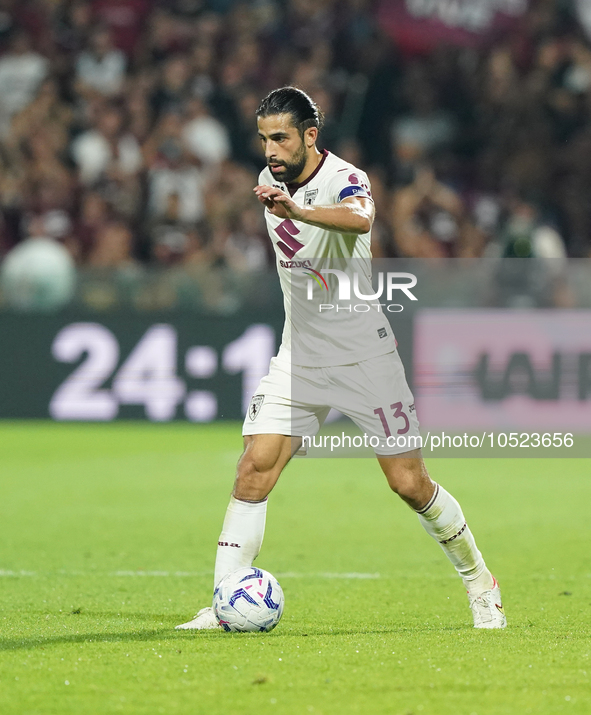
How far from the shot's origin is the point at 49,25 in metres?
15.6

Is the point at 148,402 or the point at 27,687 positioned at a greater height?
the point at 27,687

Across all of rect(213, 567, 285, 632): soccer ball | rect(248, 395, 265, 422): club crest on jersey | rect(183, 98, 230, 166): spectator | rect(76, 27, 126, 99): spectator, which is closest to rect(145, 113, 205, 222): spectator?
rect(183, 98, 230, 166): spectator

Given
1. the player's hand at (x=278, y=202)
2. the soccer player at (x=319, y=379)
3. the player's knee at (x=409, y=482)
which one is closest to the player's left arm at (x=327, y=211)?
the player's hand at (x=278, y=202)

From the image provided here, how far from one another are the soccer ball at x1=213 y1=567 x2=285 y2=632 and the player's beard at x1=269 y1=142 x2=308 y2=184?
5.41ft

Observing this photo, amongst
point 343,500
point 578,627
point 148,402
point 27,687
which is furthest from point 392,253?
point 27,687

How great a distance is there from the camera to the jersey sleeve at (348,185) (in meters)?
4.87

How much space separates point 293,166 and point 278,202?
62 cm

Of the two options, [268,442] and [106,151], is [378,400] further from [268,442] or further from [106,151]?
[106,151]

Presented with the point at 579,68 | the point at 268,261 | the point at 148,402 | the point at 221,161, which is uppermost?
the point at 579,68

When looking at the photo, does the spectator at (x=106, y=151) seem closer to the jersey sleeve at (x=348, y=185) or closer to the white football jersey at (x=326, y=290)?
the white football jersey at (x=326, y=290)

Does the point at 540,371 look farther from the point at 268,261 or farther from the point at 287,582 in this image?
the point at 287,582

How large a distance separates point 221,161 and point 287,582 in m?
8.59

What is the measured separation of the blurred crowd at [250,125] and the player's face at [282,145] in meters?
8.15

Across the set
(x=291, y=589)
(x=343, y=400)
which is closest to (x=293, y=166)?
(x=343, y=400)
